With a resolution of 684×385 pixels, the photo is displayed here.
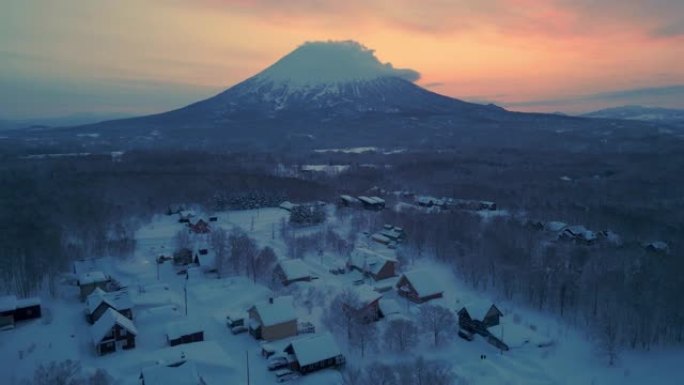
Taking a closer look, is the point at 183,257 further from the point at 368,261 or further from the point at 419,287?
the point at 419,287

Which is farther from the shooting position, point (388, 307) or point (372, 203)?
point (372, 203)

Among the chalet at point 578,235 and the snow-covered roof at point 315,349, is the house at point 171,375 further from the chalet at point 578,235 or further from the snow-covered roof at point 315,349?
the chalet at point 578,235

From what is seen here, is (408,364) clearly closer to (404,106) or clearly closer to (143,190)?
(143,190)

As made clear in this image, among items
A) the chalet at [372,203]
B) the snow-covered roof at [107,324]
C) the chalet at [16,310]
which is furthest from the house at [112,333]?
the chalet at [372,203]

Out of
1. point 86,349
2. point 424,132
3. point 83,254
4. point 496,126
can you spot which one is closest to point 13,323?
point 86,349

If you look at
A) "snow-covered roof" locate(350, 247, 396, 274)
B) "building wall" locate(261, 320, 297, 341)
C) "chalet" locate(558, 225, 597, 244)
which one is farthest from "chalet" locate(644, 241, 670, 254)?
"building wall" locate(261, 320, 297, 341)

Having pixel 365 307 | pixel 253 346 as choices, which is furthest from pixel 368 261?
pixel 253 346
